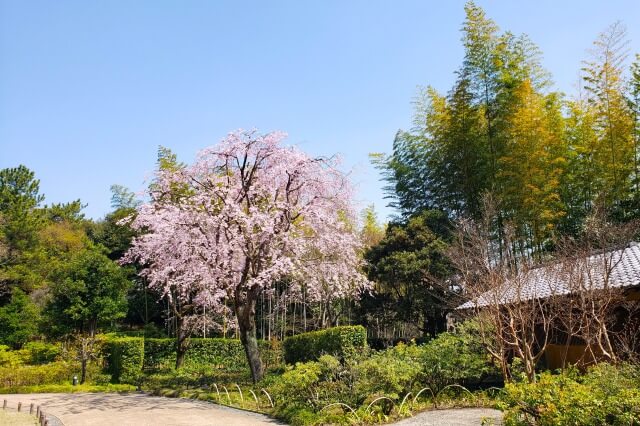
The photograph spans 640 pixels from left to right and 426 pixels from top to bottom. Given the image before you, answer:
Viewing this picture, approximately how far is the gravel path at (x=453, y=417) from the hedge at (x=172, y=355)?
329 inches

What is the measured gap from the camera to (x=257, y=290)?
1152cm

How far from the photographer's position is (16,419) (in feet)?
28.1

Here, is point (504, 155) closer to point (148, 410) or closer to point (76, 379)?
point (148, 410)

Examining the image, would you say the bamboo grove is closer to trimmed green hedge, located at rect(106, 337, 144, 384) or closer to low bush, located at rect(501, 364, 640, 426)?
low bush, located at rect(501, 364, 640, 426)

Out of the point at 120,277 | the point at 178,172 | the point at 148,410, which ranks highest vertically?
the point at 178,172

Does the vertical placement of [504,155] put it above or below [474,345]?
above

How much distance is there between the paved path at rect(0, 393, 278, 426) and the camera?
8148 millimetres

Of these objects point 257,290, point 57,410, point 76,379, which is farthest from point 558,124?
point 76,379

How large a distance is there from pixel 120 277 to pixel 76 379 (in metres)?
4.12

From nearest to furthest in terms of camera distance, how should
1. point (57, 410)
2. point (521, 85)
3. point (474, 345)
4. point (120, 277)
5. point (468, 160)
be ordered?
point (474, 345) < point (57, 410) < point (521, 85) < point (468, 160) < point (120, 277)

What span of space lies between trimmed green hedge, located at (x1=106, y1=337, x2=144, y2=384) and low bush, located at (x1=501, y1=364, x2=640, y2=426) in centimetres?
1290

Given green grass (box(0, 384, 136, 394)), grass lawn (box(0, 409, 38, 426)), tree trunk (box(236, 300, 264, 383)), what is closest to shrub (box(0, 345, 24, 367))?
green grass (box(0, 384, 136, 394))

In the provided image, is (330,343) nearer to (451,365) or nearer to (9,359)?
(451,365)

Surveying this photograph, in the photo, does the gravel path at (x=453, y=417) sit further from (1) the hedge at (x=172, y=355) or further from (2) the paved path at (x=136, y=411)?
(1) the hedge at (x=172, y=355)
